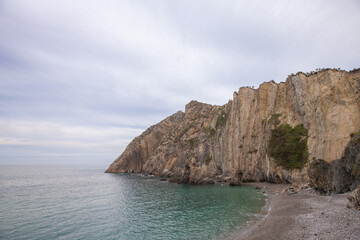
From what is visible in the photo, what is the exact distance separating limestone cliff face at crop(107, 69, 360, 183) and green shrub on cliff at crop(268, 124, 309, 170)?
144 centimetres

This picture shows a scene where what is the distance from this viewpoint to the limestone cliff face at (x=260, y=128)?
4088 cm

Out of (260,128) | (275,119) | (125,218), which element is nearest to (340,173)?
(275,119)

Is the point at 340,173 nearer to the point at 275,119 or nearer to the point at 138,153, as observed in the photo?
the point at 275,119

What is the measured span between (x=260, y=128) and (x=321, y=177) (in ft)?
101

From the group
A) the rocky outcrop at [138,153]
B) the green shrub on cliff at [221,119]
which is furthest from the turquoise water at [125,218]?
the rocky outcrop at [138,153]

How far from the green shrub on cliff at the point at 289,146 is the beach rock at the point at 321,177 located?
1229cm

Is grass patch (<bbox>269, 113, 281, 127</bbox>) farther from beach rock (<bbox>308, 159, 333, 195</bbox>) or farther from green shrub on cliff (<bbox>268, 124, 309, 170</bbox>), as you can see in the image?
beach rock (<bbox>308, 159, 333, 195</bbox>)

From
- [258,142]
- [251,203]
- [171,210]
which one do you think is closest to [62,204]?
[171,210]

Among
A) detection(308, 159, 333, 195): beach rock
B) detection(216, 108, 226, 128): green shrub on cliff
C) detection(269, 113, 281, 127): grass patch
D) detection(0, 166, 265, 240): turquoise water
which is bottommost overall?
detection(0, 166, 265, 240): turquoise water

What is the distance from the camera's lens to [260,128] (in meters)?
62.9

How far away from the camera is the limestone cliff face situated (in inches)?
1609

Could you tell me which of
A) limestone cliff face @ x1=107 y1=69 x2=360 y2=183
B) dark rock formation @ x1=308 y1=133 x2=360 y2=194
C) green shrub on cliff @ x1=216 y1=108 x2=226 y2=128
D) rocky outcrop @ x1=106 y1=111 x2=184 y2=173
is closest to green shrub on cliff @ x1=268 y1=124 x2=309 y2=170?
limestone cliff face @ x1=107 y1=69 x2=360 y2=183

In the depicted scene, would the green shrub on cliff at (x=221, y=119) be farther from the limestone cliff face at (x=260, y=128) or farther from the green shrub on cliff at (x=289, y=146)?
the green shrub on cliff at (x=289, y=146)

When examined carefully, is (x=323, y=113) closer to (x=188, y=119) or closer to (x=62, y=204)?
(x=62, y=204)
